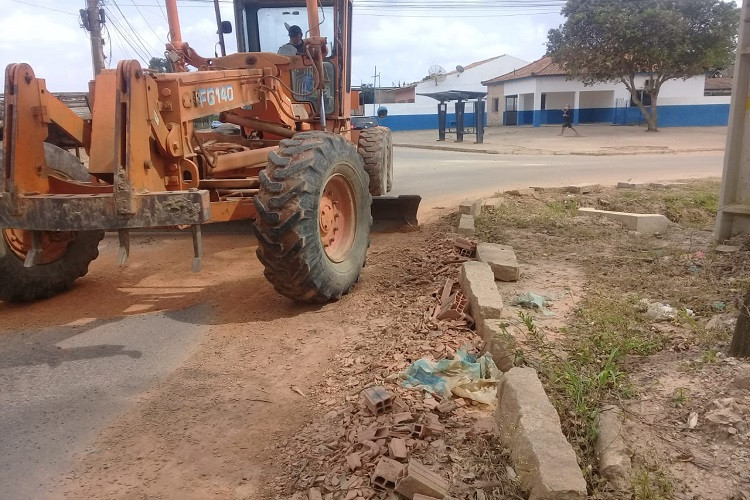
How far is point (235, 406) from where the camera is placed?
390 cm

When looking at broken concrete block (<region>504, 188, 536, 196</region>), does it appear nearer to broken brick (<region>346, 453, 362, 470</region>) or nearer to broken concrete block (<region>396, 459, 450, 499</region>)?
broken brick (<region>346, 453, 362, 470</region>)

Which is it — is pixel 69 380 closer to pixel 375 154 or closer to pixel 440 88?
pixel 375 154

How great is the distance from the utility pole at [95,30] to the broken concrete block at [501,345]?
18.0 metres

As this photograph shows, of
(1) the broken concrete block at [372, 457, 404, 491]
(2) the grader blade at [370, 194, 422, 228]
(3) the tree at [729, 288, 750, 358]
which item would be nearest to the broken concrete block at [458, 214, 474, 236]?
(2) the grader blade at [370, 194, 422, 228]

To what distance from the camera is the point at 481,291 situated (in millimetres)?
4891

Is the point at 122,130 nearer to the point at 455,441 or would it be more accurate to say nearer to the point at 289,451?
the point at 289,451

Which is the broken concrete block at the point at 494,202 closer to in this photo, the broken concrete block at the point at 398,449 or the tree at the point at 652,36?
the broken concrete block at the point at 398,449

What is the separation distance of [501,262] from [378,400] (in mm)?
2625

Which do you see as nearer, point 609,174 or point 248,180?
point 248,180

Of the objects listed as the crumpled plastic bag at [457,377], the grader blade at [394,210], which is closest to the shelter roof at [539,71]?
the grader blade at [394,210]

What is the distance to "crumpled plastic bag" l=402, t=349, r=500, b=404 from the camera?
370 centimetres

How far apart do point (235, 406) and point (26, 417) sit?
4.16ft

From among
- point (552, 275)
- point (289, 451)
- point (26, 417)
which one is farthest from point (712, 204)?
point (26, 417)

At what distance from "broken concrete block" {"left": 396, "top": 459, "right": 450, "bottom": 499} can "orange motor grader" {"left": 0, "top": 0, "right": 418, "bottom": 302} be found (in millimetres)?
2642
